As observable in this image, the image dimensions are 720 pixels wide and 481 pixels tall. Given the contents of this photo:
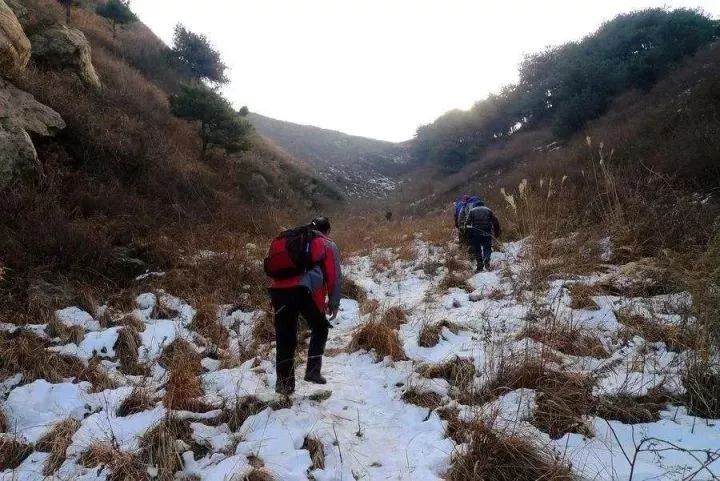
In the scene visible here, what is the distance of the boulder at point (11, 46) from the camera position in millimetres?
7891

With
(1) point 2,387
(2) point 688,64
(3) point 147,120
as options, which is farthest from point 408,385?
(2) point 688,64

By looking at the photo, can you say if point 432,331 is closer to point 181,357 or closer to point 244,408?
point 244,408

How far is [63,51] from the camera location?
413 inches

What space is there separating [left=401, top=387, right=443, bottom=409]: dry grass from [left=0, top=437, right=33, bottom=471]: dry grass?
2603mm

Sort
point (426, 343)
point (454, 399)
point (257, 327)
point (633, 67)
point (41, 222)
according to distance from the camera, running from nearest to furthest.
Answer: point (454, 399) < point (426, 343) < point (257, 327) < point (41, 222) < point (633, 67)

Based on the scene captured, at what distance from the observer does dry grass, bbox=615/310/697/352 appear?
295 cm

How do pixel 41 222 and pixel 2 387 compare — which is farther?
pixel 41 222

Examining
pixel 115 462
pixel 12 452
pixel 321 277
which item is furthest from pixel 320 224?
pixel 12 452

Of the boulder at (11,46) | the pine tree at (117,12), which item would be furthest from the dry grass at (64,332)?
the pine tree at (117,12)

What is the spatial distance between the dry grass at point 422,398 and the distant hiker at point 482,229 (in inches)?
180

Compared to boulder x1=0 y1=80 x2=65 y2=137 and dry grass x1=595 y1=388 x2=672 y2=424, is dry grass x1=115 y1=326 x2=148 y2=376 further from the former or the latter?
boulder x1=0 y1=80 x2=65 y2=137

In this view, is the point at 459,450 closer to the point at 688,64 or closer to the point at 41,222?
the point at 41,222

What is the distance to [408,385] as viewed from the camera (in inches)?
132

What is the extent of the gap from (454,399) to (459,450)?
2.12 feet
